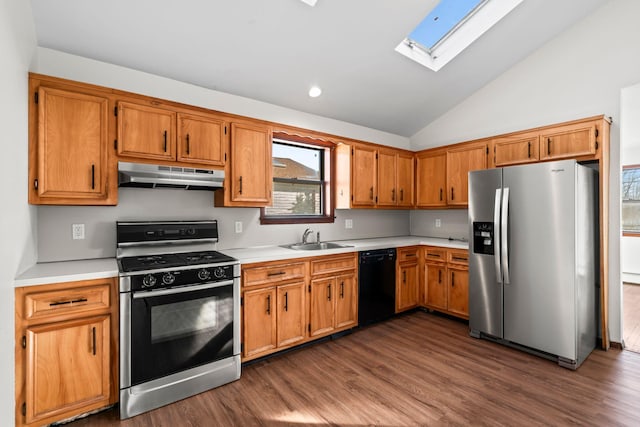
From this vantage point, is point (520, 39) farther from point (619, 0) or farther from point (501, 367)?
point (501, 367)

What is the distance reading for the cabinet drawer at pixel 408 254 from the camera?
3882 millimetres

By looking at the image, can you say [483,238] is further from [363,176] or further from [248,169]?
[248,169]

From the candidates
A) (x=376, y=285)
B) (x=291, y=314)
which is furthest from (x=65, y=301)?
(x=376, y=285)

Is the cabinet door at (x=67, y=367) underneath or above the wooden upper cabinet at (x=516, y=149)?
underneath

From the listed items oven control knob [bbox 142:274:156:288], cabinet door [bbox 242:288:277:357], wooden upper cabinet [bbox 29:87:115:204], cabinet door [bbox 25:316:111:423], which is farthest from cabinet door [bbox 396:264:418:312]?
wooden upper cabinet [bbox 29:87:115:204]

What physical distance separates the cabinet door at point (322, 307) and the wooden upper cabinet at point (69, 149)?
1.95 meters

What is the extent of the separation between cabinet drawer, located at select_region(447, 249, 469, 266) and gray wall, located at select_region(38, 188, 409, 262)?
1493 millimetres

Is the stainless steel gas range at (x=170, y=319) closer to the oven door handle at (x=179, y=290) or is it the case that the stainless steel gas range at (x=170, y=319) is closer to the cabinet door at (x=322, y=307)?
the oven door handle at (x=179, y=290)

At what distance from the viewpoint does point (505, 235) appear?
3.02 meters

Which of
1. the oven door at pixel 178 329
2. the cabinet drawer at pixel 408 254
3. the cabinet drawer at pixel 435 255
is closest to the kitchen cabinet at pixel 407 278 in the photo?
the cabinet drawer at pixel 408 254

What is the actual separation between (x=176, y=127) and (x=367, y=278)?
244 cm

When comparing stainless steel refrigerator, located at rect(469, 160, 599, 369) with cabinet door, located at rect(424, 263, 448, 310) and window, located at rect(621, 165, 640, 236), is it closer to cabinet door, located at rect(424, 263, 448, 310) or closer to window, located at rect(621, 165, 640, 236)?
cabinet door, located at rect(424, 263, 448, 310)

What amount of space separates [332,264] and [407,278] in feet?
4.10

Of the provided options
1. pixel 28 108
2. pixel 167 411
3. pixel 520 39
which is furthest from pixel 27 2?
pixel 520 39
